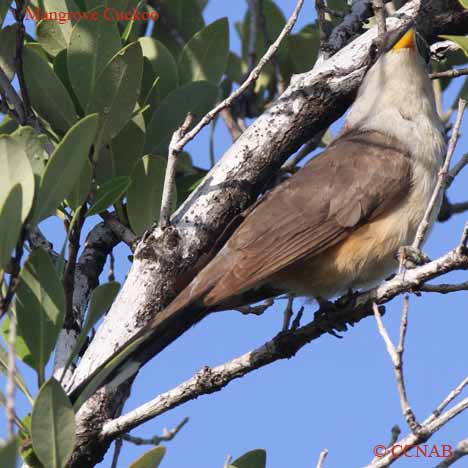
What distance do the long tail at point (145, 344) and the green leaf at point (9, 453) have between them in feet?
2.01

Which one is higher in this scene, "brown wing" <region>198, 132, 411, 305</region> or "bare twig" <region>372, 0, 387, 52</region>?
"bare twig" <region>372, 0, 387, 52</region>

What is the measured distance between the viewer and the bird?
3648mm

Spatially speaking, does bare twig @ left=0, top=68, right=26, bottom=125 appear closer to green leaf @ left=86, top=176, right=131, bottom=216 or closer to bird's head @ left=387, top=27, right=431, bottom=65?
green leaf @ left=86, top=176, right=131, bottom=216

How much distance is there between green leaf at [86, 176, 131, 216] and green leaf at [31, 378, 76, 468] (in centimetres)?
92

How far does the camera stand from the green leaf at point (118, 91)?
361cm

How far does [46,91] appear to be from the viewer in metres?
3.75

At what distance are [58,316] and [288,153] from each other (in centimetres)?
130

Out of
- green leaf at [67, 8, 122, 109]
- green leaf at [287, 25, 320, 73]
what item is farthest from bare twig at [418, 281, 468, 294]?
green leaf at [287, 25, 320, 73]

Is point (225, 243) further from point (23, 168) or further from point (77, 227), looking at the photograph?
point (23, 168)

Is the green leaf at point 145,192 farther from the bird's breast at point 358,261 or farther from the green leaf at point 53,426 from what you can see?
Answer: the green leaf at point 53,426

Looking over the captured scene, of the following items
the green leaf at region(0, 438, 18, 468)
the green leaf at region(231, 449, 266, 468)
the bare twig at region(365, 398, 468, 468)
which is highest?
the green leaf at region(231, 449, 266, 468)

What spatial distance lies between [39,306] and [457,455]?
4.66ft

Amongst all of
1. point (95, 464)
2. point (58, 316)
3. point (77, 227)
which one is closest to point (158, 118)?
point (77, 227)

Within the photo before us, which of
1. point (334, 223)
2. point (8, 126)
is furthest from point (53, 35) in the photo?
point (334, 223)
